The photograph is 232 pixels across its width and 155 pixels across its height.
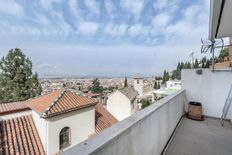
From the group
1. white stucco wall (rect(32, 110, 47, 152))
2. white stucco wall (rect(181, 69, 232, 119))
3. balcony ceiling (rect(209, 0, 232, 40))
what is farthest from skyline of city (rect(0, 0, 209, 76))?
white stucco wall (rect(32, 110, 47, 152))

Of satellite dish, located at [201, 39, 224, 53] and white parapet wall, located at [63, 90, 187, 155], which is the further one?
Result: satellite dish, located at [201, 39, 224, 53]

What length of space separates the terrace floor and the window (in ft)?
16.3

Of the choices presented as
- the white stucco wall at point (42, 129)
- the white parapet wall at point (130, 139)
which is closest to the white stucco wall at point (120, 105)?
the white stucco wall at point (42, 129)

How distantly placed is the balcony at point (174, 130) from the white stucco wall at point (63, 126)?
15.5ft

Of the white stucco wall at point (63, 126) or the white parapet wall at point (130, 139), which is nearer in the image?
the white parapet wall at point (130, 139)

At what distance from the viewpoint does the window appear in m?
6.17

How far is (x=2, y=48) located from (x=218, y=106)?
75.9 ft

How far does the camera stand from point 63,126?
6129 mm

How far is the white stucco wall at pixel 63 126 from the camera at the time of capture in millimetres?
5598

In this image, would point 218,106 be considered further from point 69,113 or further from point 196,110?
point 69,113

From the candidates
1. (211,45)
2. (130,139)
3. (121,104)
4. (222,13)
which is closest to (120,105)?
(121,104)

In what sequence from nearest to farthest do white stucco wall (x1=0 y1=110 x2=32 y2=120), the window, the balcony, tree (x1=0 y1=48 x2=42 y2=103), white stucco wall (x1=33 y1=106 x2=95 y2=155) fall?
the balcony < white stucco wall (x1=33 y1=106 x2=95 y2=155) < the window < white stucco wall (x1=0 y1=110 x2=32 y2=120) < tree (x1=0 y1=48 x2=42 y2=103)

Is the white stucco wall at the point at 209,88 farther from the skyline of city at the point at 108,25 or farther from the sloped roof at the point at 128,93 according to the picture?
the sloped roof at the point at 128,93

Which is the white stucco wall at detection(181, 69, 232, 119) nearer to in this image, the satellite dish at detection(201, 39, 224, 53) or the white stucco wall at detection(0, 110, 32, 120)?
the satellite dish at detection(201, 39, 224, 53)
